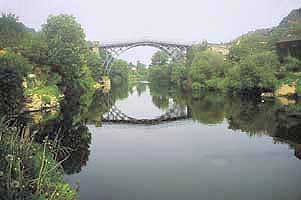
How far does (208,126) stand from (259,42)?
3425 cm

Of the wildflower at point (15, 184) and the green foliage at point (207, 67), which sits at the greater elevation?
the green foliage at point (207, 67)

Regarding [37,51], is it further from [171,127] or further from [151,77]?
[151,77]

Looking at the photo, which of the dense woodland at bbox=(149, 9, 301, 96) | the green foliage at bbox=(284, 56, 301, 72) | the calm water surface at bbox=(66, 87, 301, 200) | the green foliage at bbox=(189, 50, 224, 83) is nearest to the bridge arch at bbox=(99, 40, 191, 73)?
the dense woodland at bbox=(149, 9, 301, 96)

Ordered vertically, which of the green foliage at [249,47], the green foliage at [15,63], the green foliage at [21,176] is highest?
the green foliage at [249,47]

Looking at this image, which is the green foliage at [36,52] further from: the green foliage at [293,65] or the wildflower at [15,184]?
the green foliage at [293,65]

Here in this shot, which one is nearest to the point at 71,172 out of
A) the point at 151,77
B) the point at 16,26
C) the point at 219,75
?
the point at 16,26

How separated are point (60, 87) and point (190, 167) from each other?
24950mm

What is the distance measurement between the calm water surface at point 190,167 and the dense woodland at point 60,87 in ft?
3.72

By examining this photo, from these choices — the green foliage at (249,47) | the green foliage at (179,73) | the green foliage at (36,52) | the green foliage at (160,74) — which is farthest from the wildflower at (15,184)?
the green foliage at (160,74)

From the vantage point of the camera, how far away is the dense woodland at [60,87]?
7008 millimetres

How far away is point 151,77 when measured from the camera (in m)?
94.4

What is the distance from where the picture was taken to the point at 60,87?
34344 mm

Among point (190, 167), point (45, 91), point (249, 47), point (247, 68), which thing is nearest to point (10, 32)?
point (45, 91)

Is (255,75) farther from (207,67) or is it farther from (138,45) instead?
(138,45)
